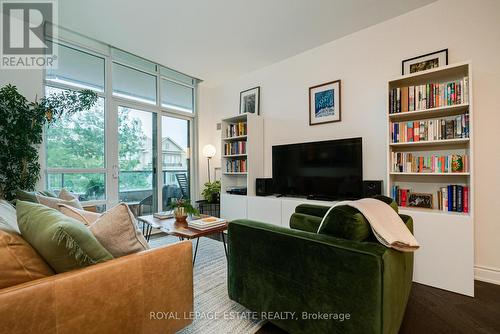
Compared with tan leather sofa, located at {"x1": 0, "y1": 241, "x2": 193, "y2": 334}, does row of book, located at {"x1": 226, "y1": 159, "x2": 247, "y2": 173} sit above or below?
above

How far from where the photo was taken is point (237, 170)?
12.6ft

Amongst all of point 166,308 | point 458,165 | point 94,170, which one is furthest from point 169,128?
point 458,165

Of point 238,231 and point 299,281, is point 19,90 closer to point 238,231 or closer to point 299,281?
point 238,231

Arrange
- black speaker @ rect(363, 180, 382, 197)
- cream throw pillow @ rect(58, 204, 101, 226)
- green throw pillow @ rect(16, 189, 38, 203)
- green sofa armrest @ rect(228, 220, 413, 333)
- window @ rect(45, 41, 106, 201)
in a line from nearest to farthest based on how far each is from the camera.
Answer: green sofa armrest @ rect(228, 220, 413, 333) < cream throw pillow @ rect(58, 204, 101, 226) < green throw pillow @ rect(16, 189, 38, 203) < black speaker @ rect(363, 180, 382, 197) < window @ rect(45, 41, 106, 201)

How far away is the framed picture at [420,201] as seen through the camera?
2299 millimetres

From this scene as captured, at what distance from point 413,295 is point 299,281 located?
1341 mm

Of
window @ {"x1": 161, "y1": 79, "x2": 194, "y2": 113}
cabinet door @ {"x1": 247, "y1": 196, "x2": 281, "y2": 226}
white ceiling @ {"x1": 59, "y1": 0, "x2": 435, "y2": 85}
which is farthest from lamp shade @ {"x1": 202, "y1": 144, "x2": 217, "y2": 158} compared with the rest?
white ceiling @ {"x1": 59, "y1": 0, "x2": 435, "y2": 85}

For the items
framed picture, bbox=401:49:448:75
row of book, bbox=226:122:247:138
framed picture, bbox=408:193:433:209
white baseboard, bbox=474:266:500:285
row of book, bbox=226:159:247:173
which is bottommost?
white baseboard, bbox=474:266:500:285

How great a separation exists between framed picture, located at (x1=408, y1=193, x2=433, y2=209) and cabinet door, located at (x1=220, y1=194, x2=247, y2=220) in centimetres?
208

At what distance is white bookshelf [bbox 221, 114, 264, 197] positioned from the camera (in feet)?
11.7

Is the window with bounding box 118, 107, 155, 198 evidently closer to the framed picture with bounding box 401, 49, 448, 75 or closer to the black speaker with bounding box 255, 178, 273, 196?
the black speaker with bounding box 255, 178, 273, 196

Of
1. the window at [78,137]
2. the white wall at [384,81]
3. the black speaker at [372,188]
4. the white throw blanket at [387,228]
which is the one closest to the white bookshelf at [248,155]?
the white wall at [384,81]

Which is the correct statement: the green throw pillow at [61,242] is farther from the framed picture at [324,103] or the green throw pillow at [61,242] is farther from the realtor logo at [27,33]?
the framed picture at [324,103]

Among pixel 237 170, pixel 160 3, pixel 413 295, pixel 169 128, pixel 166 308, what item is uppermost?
pixel 160 3
